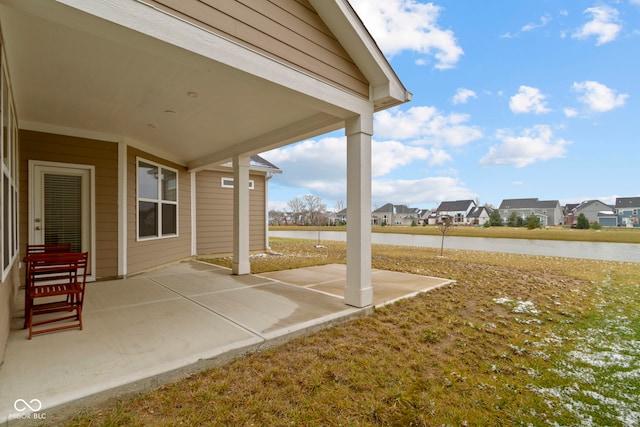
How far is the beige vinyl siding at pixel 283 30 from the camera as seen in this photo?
2414 mm

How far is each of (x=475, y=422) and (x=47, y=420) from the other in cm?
261

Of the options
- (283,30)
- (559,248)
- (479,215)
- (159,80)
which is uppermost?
(283,30)

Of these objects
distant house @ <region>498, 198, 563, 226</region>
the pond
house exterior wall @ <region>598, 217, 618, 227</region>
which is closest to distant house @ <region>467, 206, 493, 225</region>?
distant house @ <region>498, 198, 563, 226</region>

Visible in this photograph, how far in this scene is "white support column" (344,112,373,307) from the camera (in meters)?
3.83

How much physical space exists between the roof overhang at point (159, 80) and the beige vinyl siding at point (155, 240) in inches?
32.5

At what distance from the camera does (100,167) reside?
5.43m

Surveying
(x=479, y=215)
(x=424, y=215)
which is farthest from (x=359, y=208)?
(x=424, y=215)

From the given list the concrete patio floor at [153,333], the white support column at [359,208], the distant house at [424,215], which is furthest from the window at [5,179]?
the distant house at [424,215]

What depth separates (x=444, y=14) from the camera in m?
8.13

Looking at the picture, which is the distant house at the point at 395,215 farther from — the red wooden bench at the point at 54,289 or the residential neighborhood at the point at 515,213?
the red wooden bench at the point at 54,289

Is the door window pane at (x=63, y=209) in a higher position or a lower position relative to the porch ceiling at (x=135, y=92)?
lower

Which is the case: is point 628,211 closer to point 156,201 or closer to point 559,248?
point 559,248

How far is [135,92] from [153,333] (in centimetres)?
291

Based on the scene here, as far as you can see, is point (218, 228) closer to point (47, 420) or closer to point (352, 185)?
point (352, 185)
